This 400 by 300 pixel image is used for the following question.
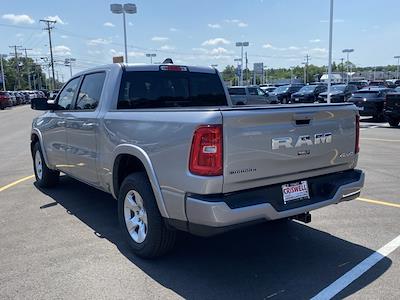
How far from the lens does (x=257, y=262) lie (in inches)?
177

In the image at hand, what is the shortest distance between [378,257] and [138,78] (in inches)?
131

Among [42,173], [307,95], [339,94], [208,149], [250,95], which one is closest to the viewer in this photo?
[208,149]

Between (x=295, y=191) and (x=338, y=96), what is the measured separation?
90.5 feet

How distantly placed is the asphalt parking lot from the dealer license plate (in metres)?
0.68

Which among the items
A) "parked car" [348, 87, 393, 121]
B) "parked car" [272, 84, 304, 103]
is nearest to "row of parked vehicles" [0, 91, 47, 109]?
"parked car" [272, 84, 304, 103]

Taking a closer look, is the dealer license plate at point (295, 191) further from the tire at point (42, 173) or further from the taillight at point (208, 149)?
the tire at point (42, 173)

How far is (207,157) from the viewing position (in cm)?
371

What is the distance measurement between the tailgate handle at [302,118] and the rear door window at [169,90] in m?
1.94

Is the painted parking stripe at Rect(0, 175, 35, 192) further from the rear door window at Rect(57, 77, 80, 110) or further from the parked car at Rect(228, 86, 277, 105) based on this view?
the parked car at Rect(228, 86, 277, 105)

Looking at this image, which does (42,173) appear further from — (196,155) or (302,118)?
(302,118)

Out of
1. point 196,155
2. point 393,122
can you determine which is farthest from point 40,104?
point 393,122

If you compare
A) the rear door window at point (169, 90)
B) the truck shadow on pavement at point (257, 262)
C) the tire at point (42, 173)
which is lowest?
the truck shadow on pavement at point (257, 262)

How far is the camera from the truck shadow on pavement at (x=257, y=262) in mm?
3895

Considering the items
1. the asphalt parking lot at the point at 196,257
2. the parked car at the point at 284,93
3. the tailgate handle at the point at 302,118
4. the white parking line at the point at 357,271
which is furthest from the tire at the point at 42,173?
the parked car at the point at 284,93
